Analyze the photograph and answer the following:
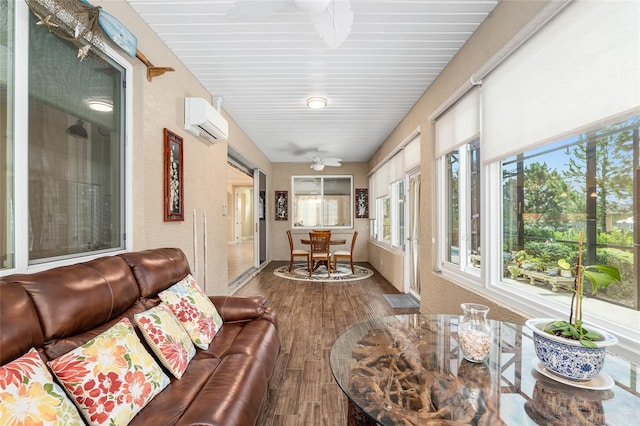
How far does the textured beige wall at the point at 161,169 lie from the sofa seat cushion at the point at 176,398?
112 cm

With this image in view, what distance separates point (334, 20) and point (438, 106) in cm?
185

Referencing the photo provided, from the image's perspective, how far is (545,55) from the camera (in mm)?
1596

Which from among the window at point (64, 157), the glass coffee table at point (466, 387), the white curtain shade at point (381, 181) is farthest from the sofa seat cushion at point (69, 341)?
the white curtain shade at point (381, 181)

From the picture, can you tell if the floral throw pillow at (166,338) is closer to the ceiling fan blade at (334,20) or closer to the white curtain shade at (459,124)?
the ceiling fan blade at (334,20)

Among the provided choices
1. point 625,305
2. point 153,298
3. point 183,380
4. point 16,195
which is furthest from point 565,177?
point 16,195

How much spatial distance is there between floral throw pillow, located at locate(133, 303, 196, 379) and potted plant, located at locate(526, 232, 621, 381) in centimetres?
157

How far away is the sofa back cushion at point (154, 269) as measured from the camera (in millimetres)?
1618

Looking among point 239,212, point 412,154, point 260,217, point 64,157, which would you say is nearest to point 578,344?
point 64,157

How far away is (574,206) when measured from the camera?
1.51 metres

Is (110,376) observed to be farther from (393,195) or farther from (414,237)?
(393,195)

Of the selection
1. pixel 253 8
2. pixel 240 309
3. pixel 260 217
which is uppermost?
pixel 253 8

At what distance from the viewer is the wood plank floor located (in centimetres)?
175

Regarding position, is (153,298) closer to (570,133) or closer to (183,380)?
(183,380)

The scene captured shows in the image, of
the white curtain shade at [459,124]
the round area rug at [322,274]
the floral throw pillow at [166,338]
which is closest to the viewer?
the floral throw pillow at [166,338]
